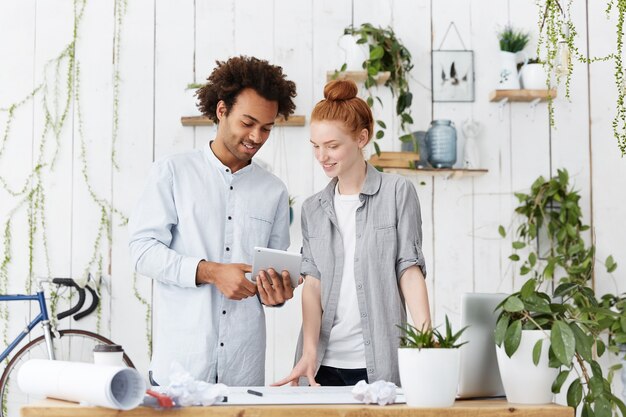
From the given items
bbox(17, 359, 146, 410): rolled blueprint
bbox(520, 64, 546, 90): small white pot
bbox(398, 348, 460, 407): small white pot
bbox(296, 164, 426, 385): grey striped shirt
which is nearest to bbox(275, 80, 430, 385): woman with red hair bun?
bbox(296, 164, 426, 385): grey striped shirt

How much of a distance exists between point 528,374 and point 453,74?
8.26 ft

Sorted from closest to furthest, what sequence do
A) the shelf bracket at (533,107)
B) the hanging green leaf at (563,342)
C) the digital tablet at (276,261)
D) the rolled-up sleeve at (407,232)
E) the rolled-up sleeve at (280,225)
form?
the hanging green leaf at (563,342), the digital tablet at (276,261), the rolled-up sleeve at (407,232), the rolled-up sleeve at (280,225), the shelf bracket at (533,107)

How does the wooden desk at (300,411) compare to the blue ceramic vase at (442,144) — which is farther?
the blue ceramic vase at (442,144)

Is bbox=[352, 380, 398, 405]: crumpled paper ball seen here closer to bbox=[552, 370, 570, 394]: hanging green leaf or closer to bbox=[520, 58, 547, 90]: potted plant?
bbox=[552, 370, 570, 394]: hanging green leaf

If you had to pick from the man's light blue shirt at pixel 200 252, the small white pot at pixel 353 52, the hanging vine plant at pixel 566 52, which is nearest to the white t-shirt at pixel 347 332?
the man's light blue shirt at pixel 200 252

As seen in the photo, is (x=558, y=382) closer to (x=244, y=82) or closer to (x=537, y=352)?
(x=537, y=352)

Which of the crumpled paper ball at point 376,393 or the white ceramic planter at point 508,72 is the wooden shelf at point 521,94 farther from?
the crumpled paper ball at point 376,393

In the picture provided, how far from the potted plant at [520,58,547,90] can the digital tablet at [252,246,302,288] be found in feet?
7.06

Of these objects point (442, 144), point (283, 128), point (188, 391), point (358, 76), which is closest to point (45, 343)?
point (283, 128)

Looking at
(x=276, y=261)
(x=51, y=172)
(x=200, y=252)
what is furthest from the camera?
(x=51, y=172)

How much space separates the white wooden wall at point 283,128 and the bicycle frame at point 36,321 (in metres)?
0.11

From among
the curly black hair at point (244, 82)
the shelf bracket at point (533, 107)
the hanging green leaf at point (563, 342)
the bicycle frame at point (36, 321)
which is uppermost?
the shelf bracket at point (533, 107)

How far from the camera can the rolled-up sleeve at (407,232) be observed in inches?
82.3

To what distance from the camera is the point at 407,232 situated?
209 cm
